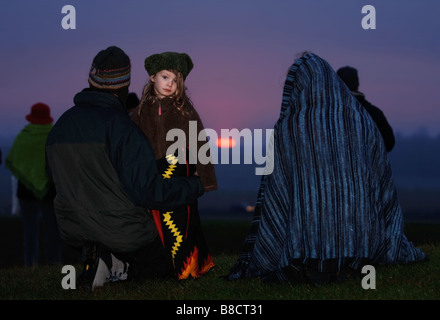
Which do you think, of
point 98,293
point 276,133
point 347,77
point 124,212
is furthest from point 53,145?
point 347,77

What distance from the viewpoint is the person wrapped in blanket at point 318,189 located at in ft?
18.8

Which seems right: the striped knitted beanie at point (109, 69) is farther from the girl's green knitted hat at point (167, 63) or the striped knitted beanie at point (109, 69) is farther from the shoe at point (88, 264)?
the shoe at point (88, 264)

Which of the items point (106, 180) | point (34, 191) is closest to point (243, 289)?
point (106, 180)

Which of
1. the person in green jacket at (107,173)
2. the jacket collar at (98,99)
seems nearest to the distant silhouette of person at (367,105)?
the person in green jacket at (107,173)

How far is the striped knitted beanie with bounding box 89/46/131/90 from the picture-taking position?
559cm

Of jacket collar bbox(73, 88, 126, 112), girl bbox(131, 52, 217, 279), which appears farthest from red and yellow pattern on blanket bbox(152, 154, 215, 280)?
jacket collar bbox(73, 88, 126, 112)

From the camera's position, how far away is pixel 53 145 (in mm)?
5516

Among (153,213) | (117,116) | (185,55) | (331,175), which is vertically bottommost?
(153,213)

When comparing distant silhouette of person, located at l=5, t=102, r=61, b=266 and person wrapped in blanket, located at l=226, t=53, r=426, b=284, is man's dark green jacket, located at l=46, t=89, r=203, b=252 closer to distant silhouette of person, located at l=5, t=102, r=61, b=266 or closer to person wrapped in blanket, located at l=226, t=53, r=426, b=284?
person wrapped in blanket, located at l=226, t=53, r=426, b=284

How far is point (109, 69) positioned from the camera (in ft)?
18.4

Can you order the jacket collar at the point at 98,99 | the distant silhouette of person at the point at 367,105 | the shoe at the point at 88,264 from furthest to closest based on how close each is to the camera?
1. the distant silhouette of person at the point at 367,105
2. the shoe at the point at 88,264
3. the jacket collar at the point at 98,99

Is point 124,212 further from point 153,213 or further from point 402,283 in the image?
point 402,283

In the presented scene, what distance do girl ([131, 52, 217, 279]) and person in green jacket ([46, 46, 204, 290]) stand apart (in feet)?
1.47
